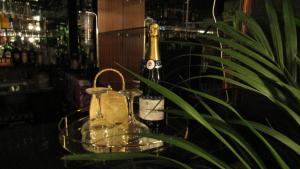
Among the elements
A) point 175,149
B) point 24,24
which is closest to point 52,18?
point 24,24

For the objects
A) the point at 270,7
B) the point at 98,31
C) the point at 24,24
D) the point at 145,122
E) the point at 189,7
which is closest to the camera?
the point at 270,7

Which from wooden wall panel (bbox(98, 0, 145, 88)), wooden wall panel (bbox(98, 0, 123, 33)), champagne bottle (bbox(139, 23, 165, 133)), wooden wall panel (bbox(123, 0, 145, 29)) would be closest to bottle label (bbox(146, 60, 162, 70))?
champagne bottle (bbox(139, 23, 165, 133))

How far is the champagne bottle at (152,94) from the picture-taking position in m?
0.84

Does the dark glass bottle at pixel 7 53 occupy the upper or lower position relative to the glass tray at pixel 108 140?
upper

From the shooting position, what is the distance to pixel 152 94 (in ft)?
2.95

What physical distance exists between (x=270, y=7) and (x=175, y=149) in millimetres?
539

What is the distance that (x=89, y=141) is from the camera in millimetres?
830

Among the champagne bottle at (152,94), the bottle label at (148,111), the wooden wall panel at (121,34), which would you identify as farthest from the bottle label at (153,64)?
the wooden wall panel at (121,34)

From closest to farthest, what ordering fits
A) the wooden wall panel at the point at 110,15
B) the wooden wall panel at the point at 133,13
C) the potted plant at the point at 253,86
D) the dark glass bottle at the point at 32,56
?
the potted plant at the point at 253,86 → the wooden wall panel at the point at 133,13 → the wooden wall panel at the point at 110,15 → the dark glass bottle at the point at 32,56

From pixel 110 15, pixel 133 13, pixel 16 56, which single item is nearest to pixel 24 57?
pixel 16 56

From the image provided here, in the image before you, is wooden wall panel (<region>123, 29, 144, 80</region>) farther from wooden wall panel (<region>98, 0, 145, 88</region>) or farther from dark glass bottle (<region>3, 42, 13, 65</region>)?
dark glass bottle (<region>3, 42, 13, 65</region>)

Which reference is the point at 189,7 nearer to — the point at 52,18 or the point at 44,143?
the point at 44,143

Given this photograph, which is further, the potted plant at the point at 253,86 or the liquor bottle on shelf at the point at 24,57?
the liquor bottle on shelf at the point at 24,57

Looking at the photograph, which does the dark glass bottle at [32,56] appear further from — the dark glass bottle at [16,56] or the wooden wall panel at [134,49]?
the wooden wall panel at [134,49]
